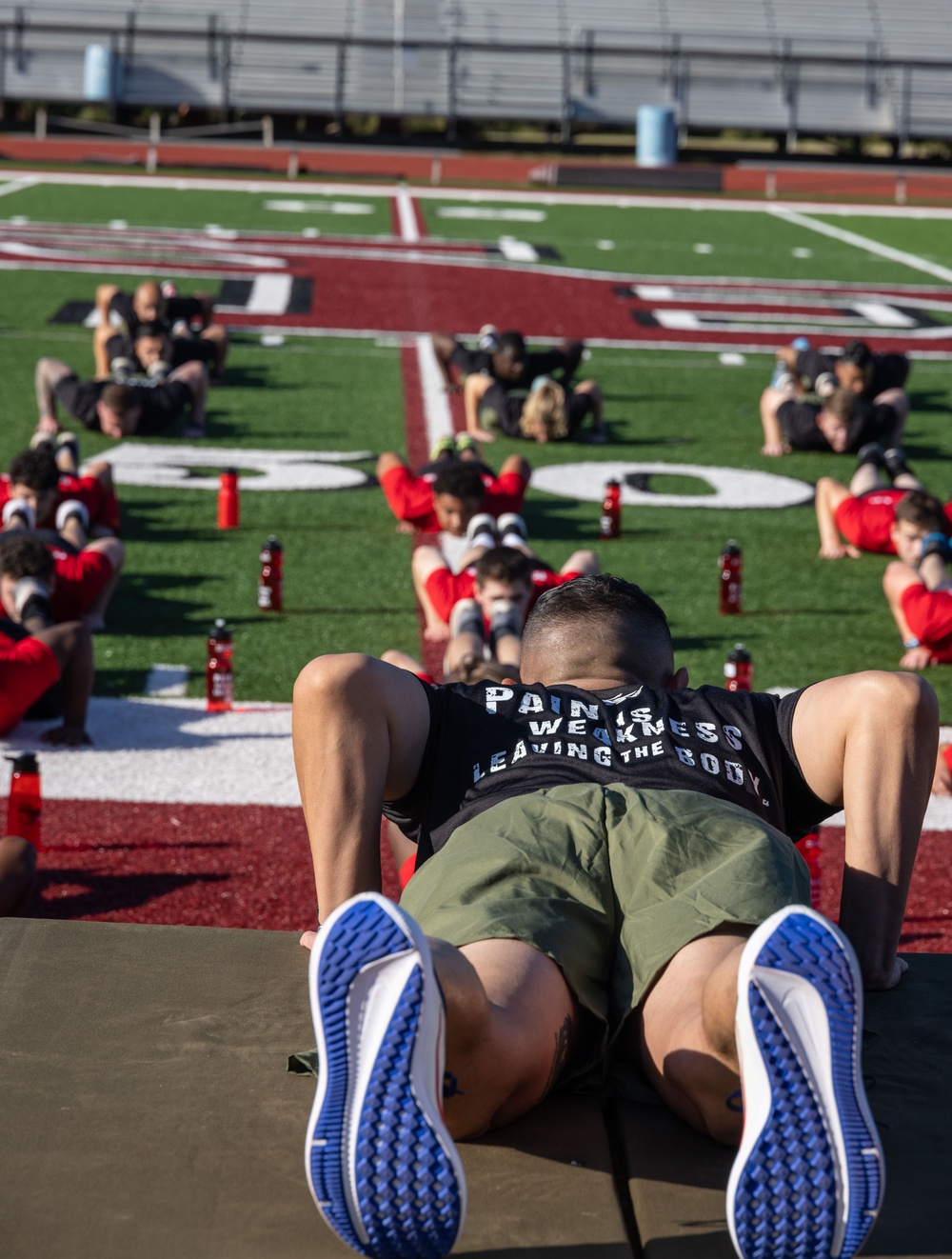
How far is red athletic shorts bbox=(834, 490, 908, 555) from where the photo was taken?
31.5ft

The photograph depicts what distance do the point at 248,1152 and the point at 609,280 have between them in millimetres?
19688

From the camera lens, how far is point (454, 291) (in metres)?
19.9

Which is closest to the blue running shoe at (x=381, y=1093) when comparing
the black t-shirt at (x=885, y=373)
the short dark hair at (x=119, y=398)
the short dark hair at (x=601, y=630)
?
the short dark hair at (x=601, y=630)

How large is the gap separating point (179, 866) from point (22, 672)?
1.31m

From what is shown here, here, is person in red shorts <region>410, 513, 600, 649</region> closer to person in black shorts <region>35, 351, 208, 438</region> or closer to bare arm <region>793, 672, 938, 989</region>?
bare arm <region>793, 672, 938, 989</region>

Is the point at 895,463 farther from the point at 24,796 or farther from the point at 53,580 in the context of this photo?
the point at 24,796

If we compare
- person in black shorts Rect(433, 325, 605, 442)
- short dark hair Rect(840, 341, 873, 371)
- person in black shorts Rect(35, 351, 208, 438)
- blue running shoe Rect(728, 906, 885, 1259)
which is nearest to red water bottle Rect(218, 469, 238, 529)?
person in black shorts Rect(35, 351, 208, 438)

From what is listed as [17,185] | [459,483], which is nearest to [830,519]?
[459,483]

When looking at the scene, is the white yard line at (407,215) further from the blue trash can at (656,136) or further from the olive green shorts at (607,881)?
the olive green shorts at (607,881)

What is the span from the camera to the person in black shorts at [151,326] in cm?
1355

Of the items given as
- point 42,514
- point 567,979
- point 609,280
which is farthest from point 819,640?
point 609,280

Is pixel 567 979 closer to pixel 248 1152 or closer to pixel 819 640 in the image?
pixel 248 1152

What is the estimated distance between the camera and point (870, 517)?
965cm

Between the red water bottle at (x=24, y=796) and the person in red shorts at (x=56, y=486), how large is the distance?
124 inches
